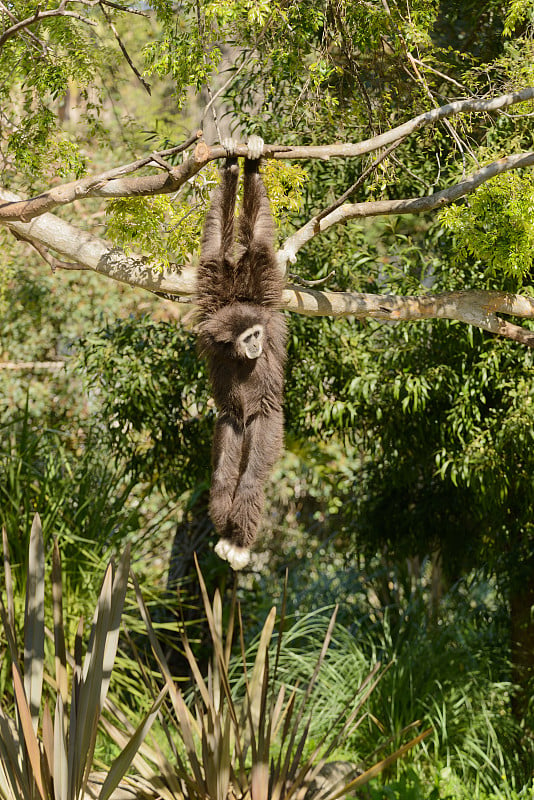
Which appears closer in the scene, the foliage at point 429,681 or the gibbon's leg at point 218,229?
the gibbon's leg at point 218,229

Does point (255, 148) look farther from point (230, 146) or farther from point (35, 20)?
point (35, 20)

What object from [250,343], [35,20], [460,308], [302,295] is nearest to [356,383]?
[460,308]

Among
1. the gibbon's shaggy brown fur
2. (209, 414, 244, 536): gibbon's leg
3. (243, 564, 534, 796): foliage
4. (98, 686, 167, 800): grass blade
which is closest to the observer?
(98, 686, 167, 800): grass blade

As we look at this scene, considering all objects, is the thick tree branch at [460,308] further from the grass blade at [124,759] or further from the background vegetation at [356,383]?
the grass blade at [124,759]

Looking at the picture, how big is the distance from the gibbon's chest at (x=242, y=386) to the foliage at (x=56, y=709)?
2.33 ft

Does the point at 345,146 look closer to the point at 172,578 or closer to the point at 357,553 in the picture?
the point at 357,553

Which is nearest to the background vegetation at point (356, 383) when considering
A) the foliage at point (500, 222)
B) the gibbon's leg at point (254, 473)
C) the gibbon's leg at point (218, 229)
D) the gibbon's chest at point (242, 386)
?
the foliage at point (500, 222)

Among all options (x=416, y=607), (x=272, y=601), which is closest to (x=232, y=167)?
(x=416, y=607)

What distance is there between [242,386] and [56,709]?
3.74 feet

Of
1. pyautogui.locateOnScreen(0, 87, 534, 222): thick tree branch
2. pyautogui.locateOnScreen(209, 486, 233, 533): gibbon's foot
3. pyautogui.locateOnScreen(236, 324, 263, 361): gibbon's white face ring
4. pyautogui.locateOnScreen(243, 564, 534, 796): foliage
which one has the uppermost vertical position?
pyautogui.locateOnScreen(0, 87, 534, 222): thick tree branch

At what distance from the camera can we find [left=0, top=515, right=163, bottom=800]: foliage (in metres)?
2.15

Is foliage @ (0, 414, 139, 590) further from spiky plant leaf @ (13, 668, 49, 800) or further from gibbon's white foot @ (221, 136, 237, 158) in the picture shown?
gibbon's white foot @ (221, 136, 237, 158)

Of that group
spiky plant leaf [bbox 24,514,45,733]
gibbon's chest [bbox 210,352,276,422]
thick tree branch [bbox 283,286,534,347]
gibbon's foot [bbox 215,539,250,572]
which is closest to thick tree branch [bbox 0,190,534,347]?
thick tree branch [bbox 283,286,534,347]

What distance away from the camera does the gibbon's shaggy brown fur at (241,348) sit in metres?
2.54
